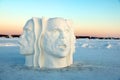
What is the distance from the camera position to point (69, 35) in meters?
13.5

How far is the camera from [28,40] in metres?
13.2

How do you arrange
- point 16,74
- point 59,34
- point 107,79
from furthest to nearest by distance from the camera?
point 59,34, point 16,74, point 107,79

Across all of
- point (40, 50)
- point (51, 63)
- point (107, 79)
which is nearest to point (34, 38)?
point (40, 50)

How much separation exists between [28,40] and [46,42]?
103 cm

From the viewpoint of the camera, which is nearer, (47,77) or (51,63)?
(47,77)

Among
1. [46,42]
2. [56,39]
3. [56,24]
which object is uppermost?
[56,24]

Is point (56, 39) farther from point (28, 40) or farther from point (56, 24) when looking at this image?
point (28, 40)

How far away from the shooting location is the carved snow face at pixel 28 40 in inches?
519

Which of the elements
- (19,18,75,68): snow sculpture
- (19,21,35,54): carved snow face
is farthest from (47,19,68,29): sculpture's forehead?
(19,21,35,54): carved snow face

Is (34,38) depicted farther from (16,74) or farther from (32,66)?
(16,74)

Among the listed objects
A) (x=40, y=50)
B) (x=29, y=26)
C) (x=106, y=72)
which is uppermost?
(x=29, y=26)

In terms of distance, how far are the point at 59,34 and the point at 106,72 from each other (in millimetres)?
2929

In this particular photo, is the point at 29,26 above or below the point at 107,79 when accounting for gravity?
above

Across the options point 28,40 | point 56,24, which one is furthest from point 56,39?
point 28,40
